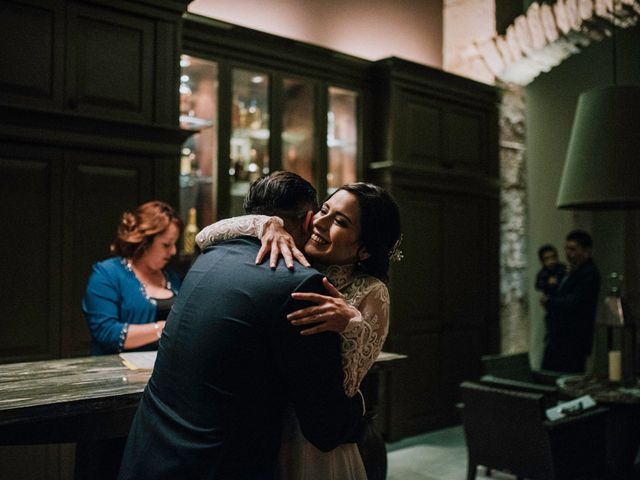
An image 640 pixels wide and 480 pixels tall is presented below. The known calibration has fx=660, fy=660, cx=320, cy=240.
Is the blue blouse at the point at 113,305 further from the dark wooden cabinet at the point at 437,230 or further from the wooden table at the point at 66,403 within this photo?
the dark wooden cabinet at the point at 437,230

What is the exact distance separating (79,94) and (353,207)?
2.20m

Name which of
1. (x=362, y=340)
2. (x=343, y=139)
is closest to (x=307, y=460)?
(x=362, y=340)

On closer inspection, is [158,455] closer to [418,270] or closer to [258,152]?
[258,152]

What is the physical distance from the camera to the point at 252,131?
4.48 meters

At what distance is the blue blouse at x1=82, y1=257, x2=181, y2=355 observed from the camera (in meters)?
2.69

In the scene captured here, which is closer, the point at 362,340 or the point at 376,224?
the point at 362,340

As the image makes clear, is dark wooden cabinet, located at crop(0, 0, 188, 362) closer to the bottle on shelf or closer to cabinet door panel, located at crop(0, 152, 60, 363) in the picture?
cabinet door panel, located at crop(0, 152, 60, 363)

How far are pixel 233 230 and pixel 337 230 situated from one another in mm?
265

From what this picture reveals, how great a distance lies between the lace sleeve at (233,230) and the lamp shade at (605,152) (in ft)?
7.93

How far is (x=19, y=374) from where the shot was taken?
6.84 ft

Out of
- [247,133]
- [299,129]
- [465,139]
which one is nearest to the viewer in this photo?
[247,133]

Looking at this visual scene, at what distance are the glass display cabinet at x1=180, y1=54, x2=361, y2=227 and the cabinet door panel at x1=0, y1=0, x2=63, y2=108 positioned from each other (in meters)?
0.83

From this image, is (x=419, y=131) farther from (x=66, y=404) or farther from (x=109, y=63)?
(x=66, y=404)

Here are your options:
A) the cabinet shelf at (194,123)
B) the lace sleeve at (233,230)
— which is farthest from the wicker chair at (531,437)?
the cabinet shelf at (194,123)
